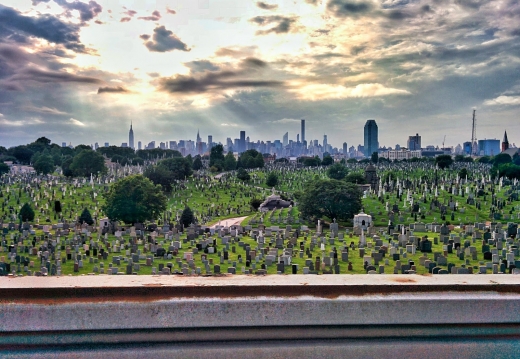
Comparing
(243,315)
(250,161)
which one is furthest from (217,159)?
(243,315)

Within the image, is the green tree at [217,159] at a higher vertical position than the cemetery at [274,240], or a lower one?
higher

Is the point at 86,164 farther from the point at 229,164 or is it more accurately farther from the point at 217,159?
the point at 229,164

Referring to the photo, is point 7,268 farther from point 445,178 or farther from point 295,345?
point 445,178

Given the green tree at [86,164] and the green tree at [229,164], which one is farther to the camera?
the green tree at [229,164]

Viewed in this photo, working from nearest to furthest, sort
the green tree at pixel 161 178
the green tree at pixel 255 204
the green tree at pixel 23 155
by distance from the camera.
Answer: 1. the green tree at pixel 255 204
2. the green tree at pixel 161 178
3. the green tree at pixel 23 155

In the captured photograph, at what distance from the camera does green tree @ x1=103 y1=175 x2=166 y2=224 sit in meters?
32.4

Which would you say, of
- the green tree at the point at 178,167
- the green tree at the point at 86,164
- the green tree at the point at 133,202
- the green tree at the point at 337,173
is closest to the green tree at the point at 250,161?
the green tree at the point at 178,167

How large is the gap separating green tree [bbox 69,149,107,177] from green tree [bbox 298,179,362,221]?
48.7 metres

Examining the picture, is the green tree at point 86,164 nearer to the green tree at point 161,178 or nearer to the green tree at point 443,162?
the green tree at point 161,178

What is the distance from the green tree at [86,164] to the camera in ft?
239

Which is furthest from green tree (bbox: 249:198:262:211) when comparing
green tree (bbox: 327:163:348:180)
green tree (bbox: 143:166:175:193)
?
green tree (bbox: 327:163:348:180)

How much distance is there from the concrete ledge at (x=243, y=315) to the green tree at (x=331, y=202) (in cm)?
3368

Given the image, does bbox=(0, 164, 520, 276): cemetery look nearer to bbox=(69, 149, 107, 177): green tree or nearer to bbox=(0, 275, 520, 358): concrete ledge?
bbox=(0, 275, 520, 358): concrete ledge

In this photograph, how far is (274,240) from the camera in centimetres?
2669
